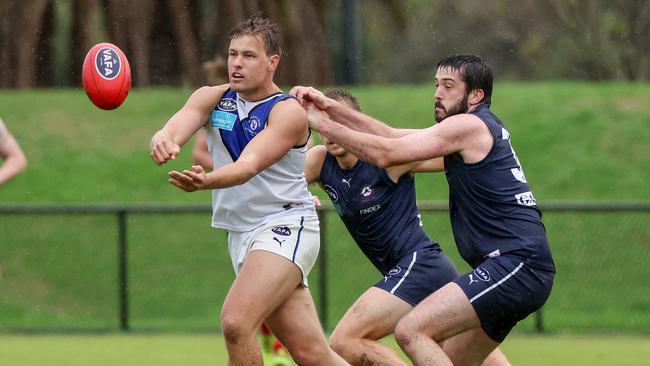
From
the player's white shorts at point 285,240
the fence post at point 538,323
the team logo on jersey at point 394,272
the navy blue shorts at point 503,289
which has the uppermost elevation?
the player's white shorts at point 285,240

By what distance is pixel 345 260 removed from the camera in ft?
45.8

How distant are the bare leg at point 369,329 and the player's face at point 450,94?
3.63 ft

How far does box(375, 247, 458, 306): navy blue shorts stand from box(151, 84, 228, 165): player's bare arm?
1.43 m

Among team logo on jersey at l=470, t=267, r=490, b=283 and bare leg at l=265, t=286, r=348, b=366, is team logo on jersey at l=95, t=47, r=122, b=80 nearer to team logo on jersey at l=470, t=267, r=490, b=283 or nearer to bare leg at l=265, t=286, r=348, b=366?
bare leg at l=265, t=286, r=348, b=366

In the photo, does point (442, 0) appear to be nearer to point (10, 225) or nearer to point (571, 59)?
point (571, 59)

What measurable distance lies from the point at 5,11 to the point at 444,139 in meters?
16.2

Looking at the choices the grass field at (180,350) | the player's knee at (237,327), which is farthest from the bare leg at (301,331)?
the grass field at (180,350)

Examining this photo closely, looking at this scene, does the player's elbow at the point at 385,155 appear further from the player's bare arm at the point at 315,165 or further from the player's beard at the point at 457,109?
the player's bare arm at the point at 315,165

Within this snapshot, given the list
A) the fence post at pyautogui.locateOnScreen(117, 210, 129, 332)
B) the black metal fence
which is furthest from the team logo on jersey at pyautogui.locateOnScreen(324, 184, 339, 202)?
the fence post at pyautogui.locateOnScreen(117, 210, 129, 332)

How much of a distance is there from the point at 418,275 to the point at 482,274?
0.87 m

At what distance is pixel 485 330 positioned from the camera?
21.8 feet

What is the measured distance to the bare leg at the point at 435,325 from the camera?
6.36 meters

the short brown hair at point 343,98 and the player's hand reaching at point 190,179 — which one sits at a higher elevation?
the short brown hair at point 343,98

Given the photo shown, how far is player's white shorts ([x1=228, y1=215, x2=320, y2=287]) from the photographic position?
6.62 m
